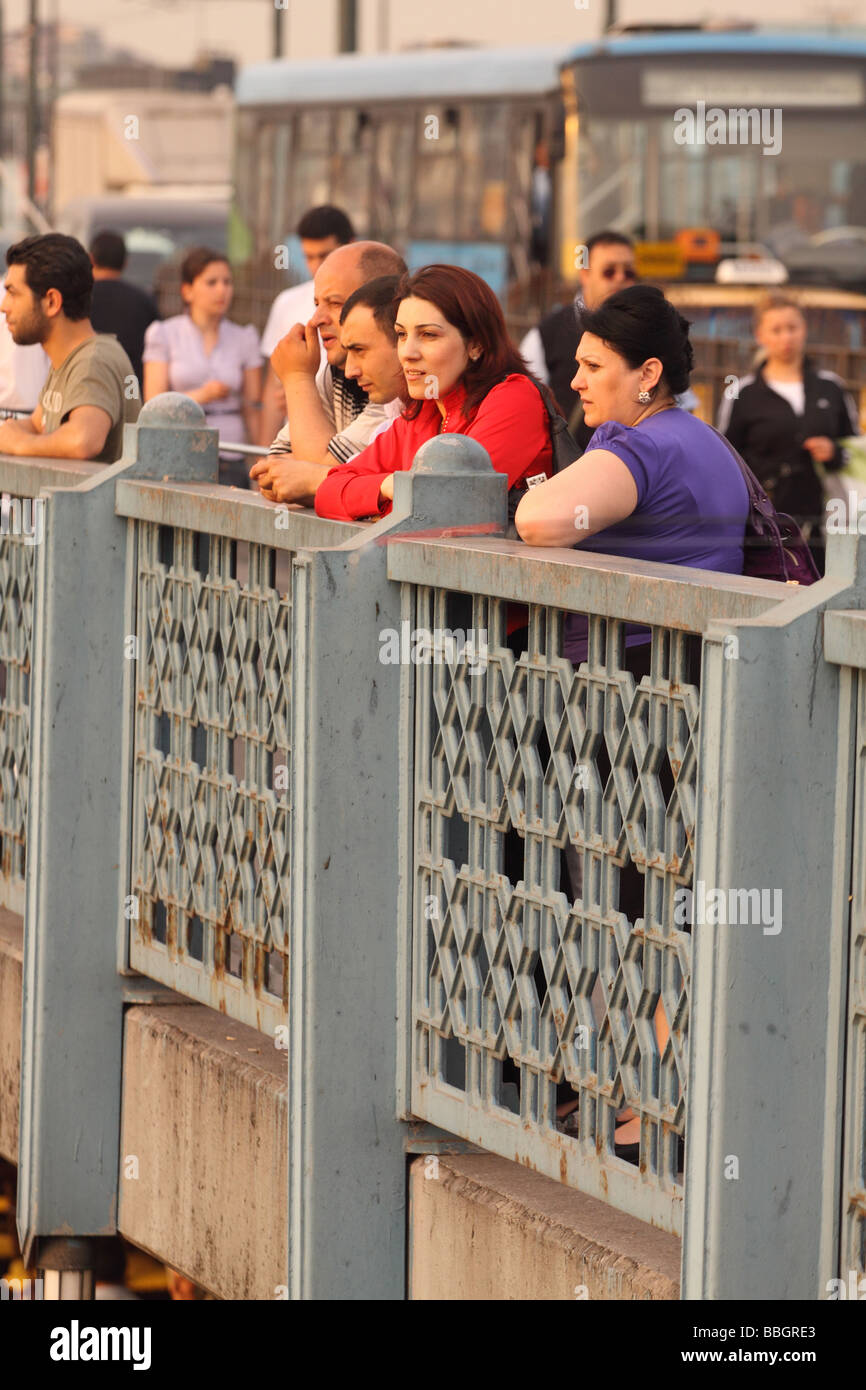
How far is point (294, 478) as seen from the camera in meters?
Answer: 5.18

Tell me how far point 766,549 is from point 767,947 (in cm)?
134

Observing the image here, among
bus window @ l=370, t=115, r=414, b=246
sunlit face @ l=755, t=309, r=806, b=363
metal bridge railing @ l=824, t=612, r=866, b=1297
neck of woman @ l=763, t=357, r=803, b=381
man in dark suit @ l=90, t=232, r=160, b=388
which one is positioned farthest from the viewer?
bus window @ l=370, t=115, r=414, b=246

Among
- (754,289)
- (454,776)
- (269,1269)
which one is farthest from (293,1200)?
(754,289)

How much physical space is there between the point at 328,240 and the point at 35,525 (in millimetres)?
3785

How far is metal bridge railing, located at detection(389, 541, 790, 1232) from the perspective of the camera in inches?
146

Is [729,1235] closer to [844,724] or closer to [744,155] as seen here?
[844,724]

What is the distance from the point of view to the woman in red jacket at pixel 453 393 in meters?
4.98

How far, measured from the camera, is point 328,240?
9.48 metres

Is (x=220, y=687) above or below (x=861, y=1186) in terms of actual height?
above

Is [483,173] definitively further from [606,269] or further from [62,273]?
[62,273]

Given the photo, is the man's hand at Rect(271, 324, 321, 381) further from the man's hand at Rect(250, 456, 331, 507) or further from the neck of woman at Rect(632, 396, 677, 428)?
the neck of woman at Rect(632, 396, 677, 428)

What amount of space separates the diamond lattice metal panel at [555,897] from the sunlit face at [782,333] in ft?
23.3

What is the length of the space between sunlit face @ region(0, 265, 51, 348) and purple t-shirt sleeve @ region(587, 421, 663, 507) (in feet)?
10.6

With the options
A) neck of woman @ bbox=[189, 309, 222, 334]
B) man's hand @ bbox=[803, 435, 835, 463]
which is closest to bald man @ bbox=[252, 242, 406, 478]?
neck of woman @ bbox=[189, 309, 222, 334]
